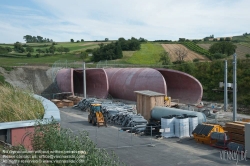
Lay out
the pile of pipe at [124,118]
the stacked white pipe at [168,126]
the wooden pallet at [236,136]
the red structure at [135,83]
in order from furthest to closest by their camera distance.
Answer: the red structure at [135,83], the pile of pipe at [124,118], the stacked white pipe at [168,126], the wooden pallet at [236,136]

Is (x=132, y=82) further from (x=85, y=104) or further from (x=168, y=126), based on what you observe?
(x=168, y=126)

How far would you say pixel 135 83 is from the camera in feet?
104

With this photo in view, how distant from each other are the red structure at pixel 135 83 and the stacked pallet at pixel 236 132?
12558 millimetres

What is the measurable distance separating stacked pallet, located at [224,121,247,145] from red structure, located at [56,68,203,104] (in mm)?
12558

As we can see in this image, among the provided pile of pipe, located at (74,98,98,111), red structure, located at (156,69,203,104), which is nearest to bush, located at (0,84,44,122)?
pile of pipe, located at (74,98,98,111)

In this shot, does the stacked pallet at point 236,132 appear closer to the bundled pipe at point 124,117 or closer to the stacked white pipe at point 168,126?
the stacked white pipe at point 168,126

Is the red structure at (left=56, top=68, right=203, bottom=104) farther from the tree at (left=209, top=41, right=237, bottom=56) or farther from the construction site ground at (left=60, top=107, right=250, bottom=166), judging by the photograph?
the tree at (left=209, top=41, right=237, bottom=56)

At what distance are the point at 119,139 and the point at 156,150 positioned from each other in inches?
114

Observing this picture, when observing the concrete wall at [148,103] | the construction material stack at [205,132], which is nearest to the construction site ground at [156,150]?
Result: the construction material stack at [205,132]

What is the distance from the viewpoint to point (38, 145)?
728cm

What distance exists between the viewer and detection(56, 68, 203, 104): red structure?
95.6 feet

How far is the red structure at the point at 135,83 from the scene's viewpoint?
29141 millimetres

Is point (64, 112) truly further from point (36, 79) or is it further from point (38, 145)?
point (38, 145)

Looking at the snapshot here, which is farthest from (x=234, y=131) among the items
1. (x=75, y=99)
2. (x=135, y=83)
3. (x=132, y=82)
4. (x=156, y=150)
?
(x=75, y=99)
